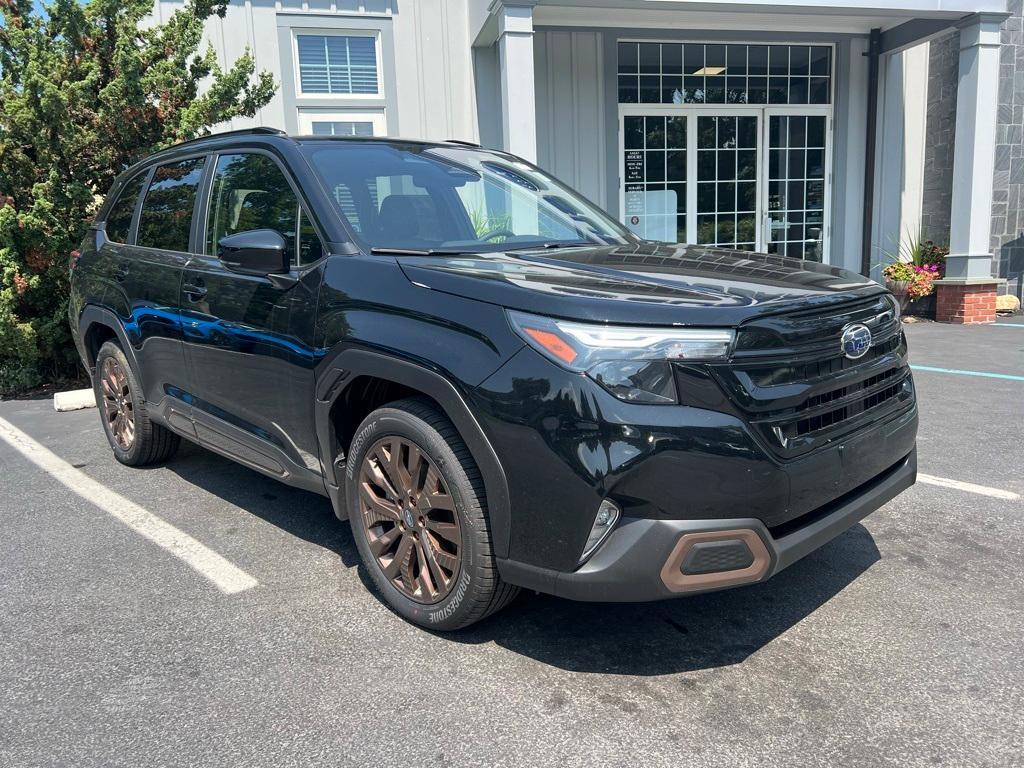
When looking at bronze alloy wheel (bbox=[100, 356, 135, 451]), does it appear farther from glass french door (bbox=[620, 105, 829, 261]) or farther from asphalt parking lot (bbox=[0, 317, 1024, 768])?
glass french door (bbox=[620, 105, 829, 261])

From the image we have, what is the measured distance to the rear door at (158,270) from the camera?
3.94 meters

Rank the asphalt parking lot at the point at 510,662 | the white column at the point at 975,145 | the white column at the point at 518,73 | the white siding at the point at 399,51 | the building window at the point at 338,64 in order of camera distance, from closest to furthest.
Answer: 1. the asphalt parking lot at the point at 510,662
2. the white column at the point at 518,73
3. the white siding at the point at 399,51
4. the building window at the point at 338,64
5. the white column at the point at 975,145

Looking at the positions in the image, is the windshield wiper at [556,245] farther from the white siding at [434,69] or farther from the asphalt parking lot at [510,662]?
the white siding at [434,69]

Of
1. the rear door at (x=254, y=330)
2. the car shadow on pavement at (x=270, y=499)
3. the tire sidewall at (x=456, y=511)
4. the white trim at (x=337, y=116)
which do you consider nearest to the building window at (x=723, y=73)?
the white trim at (x=337, y=116)

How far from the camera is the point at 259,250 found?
302cm

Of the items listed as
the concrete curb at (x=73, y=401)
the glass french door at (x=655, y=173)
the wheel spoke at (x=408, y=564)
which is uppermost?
the glass french door at (x=655, y=173)

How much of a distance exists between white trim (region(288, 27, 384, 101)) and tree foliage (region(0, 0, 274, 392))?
80.6 inches

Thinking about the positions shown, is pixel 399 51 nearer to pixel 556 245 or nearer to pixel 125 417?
pixel 125 417

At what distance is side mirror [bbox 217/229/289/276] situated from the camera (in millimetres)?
3004

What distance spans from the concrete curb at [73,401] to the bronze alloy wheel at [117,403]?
216cm

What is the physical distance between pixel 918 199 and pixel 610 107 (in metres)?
5.08

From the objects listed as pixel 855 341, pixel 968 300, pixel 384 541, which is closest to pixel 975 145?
pixel 968 300

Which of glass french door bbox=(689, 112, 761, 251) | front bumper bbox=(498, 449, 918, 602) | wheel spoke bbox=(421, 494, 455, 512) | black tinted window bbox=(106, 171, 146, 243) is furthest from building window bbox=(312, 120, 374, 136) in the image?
front bumper bbox=(498, 449, 918, 602)

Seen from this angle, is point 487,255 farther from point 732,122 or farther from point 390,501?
point 732,122
